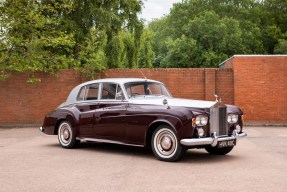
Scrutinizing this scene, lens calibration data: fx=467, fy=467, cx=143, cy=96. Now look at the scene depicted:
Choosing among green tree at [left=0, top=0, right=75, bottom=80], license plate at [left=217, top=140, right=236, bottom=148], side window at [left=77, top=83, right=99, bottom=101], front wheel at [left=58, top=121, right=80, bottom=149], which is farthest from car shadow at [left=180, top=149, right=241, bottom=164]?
green tree at [left=0, top=0, right=75, bottom=80]

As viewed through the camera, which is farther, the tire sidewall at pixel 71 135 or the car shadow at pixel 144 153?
the tire sidewall at pixel 71 135

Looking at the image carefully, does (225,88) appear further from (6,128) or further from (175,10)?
(175,10)

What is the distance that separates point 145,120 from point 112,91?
4.68 feet

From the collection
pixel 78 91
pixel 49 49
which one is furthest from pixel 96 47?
pixel 78 91

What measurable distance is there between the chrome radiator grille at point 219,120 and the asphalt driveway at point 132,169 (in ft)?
2.06

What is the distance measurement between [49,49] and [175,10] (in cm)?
3544

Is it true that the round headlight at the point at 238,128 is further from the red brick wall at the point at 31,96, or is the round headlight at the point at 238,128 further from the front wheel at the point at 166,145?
the red brick wall at the point at 31,96

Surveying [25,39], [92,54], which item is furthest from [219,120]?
[25,39]

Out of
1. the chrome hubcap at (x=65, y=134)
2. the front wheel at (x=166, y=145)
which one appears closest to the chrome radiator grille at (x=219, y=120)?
the front wheel at (x=166, y=145)

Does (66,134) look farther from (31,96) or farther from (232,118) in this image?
(31,96)

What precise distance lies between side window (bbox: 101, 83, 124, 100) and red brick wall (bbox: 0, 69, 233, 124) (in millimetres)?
9078

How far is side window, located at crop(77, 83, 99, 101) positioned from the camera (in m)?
11.2

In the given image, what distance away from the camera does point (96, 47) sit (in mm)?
22844

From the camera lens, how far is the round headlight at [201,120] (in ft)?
30.0
